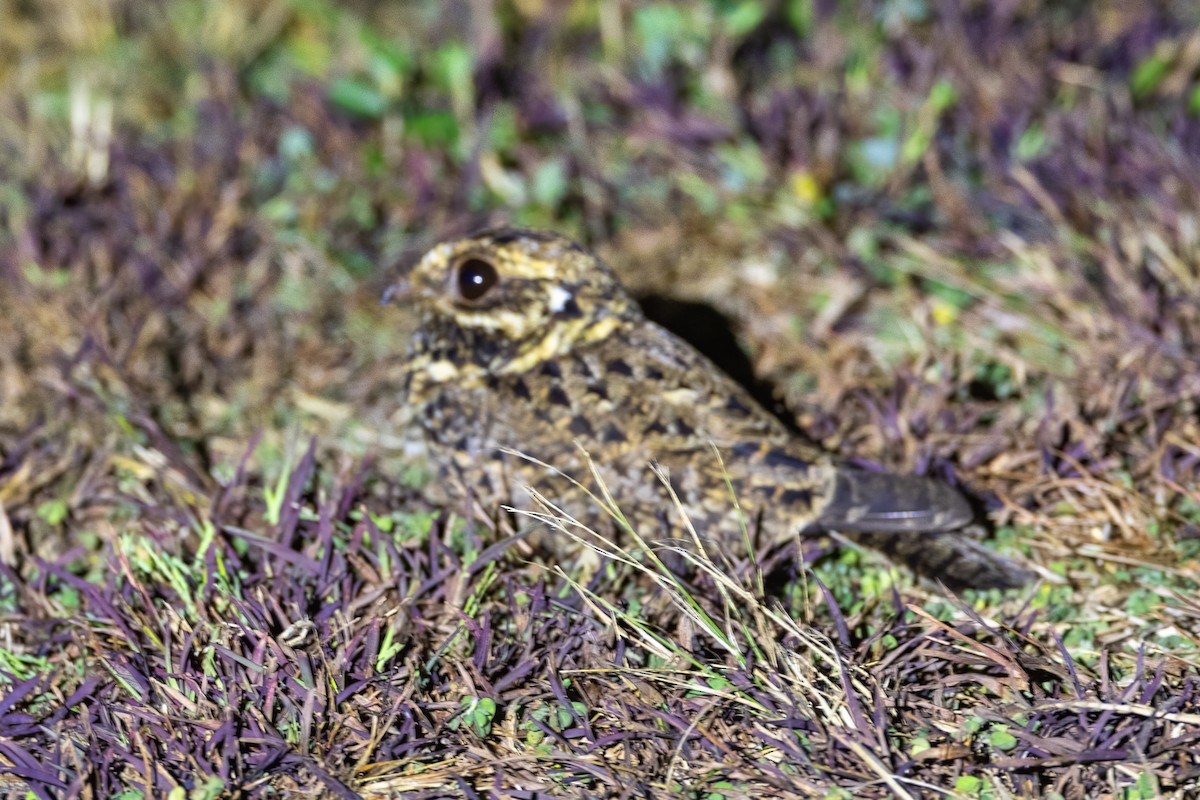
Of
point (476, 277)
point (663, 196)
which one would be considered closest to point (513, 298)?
point (476, 277)

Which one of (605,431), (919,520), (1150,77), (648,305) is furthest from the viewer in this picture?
(1150,77)

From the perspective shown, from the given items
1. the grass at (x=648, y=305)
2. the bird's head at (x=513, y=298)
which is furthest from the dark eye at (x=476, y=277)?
the grass at (x=648, y=305)

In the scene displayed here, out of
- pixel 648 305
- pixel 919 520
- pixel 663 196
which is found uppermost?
pixel 663 196

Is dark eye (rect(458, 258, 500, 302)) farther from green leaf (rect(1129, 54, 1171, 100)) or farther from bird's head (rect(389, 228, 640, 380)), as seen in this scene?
green leaf (rect(1129, 54, 1171, 100))

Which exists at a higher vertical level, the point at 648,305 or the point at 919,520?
the point at 648,305

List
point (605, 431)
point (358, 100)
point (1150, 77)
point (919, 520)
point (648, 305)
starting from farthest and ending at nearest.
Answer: point (358, 100) → point (1150, 77) → point (648, 305) → point (605, 431) → point (919, 520)

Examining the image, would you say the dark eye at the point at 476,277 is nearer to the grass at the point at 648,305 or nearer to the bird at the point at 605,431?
the bird at the point at 605,431

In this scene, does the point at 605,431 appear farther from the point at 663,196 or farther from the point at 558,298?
the point at 663,196

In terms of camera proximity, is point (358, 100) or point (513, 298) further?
point (358, 100)
